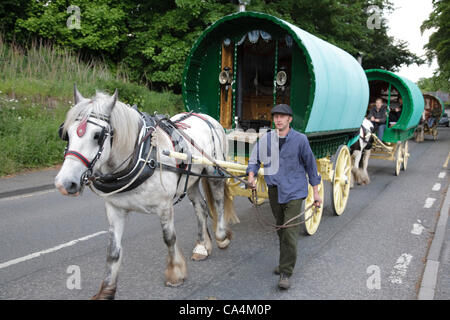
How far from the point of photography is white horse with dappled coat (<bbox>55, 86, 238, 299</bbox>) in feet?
9.22

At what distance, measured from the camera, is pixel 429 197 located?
809 centimetres

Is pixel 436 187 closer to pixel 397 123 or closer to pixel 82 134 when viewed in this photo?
pixel 397 123

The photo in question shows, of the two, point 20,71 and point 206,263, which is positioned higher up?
point 20,71

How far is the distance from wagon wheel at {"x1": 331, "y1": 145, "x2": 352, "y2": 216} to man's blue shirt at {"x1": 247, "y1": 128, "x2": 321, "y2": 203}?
2602mm

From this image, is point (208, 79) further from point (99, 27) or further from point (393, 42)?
point (393, 42)

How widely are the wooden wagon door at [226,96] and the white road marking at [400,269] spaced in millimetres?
3592

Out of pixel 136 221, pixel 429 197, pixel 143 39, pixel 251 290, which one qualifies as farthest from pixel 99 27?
pixel 251 290

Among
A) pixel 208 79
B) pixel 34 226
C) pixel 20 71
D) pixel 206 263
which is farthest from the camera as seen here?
pixel 20 71

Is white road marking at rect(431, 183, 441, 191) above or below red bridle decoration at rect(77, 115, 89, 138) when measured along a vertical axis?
below

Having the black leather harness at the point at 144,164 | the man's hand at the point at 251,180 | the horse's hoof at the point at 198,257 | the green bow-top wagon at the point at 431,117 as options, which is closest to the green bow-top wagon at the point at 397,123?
the man's hand at the point at 251,180

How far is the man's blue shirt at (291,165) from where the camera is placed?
3822 mm

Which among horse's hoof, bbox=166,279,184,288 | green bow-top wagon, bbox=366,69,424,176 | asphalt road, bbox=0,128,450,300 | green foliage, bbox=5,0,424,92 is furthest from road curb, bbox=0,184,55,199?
green foliage, bbox=5,0,424,92

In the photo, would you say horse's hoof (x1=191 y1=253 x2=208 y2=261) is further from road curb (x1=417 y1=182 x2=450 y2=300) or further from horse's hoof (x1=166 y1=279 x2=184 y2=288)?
road curb (x1=417 y1=182 x2=450 y2=300)
